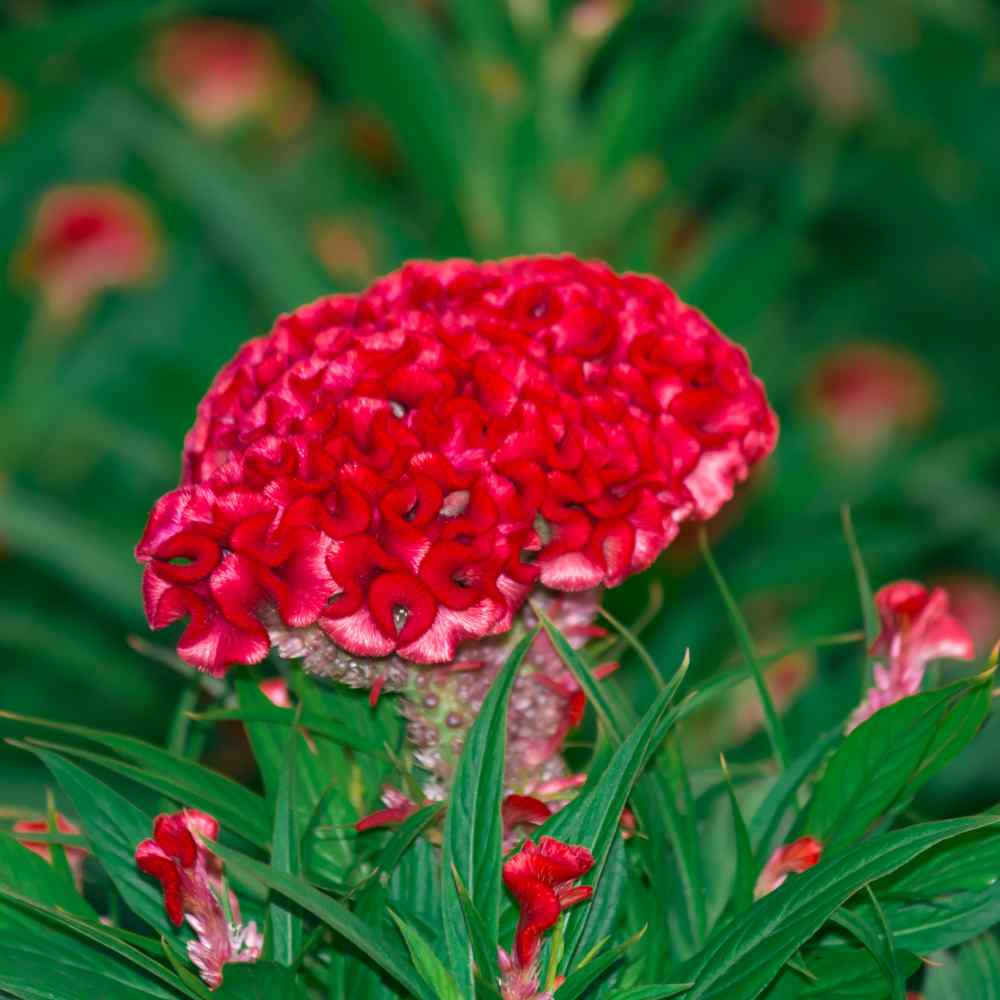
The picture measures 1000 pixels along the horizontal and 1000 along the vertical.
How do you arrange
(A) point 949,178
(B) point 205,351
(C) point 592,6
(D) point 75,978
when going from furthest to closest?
1. (A) point 949,178
2. (B) point 205,351
3. (C) point 592,6
4. (D) point 75,978

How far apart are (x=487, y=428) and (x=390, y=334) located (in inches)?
2.1

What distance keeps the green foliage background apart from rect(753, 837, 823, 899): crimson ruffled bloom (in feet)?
1.27

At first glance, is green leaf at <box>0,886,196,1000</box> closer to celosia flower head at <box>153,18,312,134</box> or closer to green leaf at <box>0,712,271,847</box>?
green leaf at <box>0,712,271,847</box>

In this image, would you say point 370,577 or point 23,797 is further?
point 23,797

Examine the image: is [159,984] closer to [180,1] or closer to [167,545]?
[167,545]

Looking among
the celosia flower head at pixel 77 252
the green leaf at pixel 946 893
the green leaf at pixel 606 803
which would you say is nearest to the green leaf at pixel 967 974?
the green leaf at pixel 946 893

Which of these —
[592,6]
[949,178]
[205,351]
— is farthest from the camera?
[949,178]

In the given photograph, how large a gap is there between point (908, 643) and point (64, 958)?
0.32 meters

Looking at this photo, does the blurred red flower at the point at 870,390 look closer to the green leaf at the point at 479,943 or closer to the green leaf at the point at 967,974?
the green leaf at the point at 967,974

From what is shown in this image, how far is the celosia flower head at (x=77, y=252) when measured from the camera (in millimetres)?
1881

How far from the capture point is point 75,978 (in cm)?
44

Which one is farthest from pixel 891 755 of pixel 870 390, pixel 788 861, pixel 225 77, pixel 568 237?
pixel 225 77

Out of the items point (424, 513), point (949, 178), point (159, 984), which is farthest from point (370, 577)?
point (949, 178)

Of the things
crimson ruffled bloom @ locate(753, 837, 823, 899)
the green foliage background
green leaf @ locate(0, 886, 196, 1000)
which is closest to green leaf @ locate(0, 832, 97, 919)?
green leaf @ locate(0, 886, 196, 1000)
